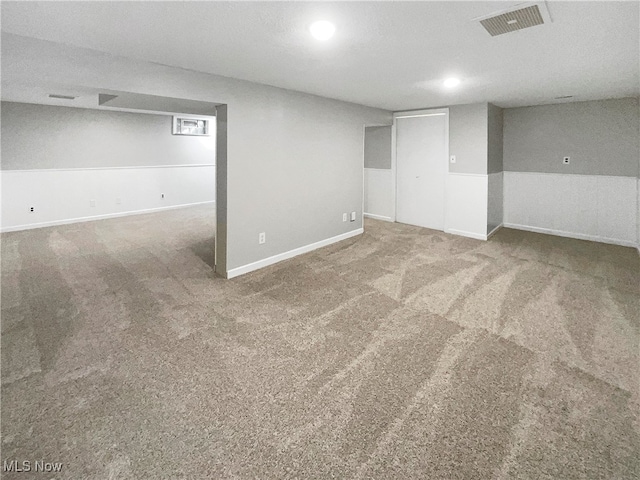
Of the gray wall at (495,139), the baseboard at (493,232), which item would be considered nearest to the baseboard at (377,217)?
the baseboard at (493,232)

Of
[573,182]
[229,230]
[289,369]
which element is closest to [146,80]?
[229,230]

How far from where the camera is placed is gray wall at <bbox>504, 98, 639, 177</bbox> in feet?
16.5

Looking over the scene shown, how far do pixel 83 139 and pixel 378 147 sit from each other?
18.9ft

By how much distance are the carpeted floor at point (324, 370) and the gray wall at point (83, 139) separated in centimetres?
273

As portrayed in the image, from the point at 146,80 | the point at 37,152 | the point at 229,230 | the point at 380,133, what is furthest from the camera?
the point at 380,133

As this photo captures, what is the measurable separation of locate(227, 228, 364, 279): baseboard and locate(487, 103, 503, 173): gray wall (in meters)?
2.43

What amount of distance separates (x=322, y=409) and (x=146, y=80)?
308cm

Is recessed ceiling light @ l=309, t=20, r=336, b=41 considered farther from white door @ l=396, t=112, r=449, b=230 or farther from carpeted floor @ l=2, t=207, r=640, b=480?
white door @ l=396, t=112, r=449, b=230

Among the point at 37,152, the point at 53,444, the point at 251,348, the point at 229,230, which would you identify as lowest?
the point at 53,444

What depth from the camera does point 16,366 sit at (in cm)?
230

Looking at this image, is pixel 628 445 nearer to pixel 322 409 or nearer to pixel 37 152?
pixel 322 409

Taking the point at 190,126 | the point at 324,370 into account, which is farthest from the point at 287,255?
the point at 190,126

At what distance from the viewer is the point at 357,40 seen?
8.16 ft

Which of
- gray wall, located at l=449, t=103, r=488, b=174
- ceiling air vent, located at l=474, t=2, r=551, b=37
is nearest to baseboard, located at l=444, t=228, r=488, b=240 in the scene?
gray wall, located at l=449, t=103, r=488, b=174
